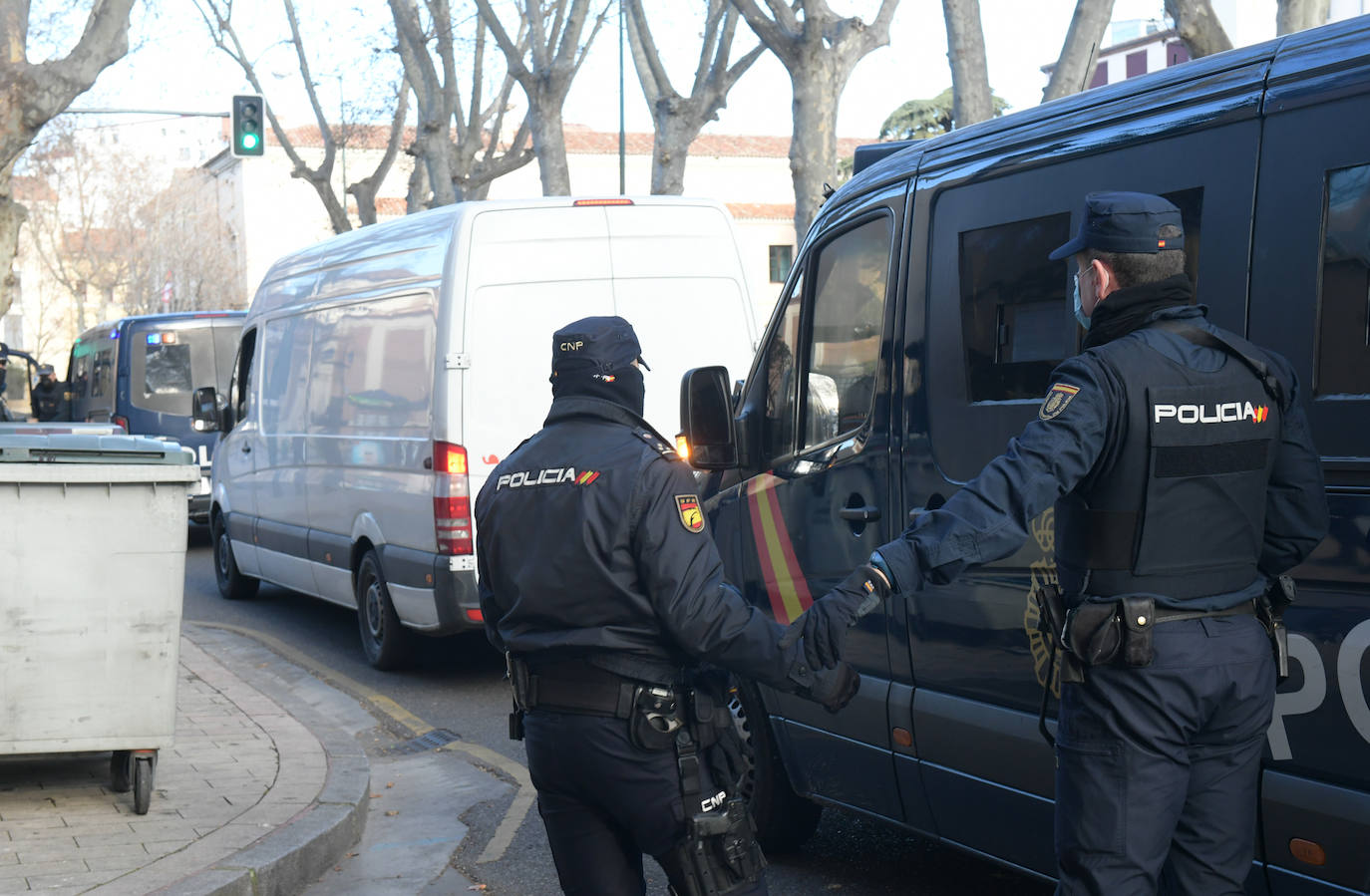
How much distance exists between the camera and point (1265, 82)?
10.3ft

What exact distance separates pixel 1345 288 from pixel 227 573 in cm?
1027

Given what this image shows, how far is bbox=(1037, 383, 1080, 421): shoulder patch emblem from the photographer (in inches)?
109

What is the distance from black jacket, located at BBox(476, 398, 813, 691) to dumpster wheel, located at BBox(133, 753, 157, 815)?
2.80 meters

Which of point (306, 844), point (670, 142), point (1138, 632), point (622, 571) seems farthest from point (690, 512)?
point (670, 142)

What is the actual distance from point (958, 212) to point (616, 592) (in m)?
1.67

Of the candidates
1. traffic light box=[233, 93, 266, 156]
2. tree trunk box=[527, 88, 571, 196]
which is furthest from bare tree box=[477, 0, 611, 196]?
traffic light box=[233, 93, 266, 156]

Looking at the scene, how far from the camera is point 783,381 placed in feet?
15.5

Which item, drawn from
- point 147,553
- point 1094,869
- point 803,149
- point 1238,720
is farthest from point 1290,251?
point 803,149

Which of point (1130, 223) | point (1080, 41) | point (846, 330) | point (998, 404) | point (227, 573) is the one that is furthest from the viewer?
point (227, 573)

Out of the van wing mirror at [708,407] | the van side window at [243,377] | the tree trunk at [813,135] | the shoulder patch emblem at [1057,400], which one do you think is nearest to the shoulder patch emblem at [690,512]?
the shoulder patch emblem at [1057,400]

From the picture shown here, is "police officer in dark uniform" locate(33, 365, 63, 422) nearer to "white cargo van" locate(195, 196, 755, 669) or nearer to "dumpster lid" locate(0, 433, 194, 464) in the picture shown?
"white cargo van" locate(195, 196, 755, 669)

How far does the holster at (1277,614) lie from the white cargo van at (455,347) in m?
4.92

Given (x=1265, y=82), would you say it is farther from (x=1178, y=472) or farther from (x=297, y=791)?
(x=297, y=791)

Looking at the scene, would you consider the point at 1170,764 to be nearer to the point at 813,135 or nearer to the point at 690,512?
the point at 690,512
